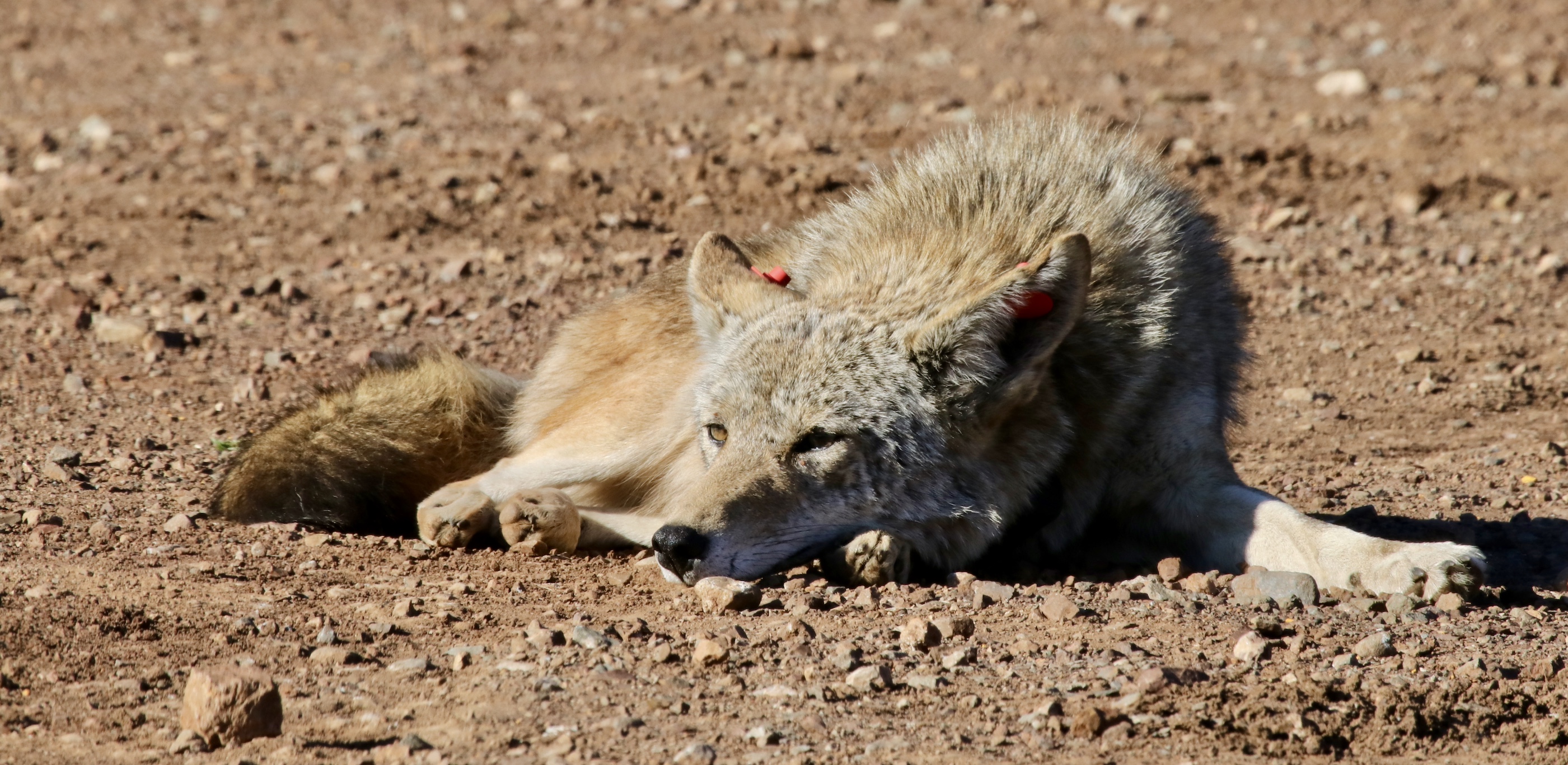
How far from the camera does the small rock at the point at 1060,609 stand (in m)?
4.13

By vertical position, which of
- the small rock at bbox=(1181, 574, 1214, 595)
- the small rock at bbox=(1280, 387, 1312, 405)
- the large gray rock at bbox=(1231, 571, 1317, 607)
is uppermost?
the large gray rock at bbox=(1231, 571, 1317, 607)

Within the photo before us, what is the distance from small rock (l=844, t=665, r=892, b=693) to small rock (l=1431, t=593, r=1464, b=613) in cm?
178

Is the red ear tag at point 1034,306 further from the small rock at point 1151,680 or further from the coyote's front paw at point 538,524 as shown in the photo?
the coyote's front paw at point 538,524

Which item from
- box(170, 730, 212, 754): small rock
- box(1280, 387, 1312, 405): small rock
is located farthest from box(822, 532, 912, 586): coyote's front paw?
box(1280, 387, 1312, 405): small rock

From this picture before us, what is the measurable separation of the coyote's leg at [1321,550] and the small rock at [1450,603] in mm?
26

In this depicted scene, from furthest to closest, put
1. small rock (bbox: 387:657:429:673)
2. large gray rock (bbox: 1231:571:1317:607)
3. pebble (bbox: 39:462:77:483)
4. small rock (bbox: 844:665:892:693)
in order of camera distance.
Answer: pebble (bbox: 39:462:77:483) < large gray rock (bbox: 1231:571:1317:607) < small rock (bbox: 387:657:429:673) < small rock (bbox: 844:665:892:693)

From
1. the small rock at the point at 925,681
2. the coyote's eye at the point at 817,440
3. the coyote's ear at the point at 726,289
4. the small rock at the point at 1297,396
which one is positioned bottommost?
the small rock at the point at 1297,396

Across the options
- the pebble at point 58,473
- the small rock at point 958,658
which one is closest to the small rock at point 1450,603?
the small rock at point 958,658

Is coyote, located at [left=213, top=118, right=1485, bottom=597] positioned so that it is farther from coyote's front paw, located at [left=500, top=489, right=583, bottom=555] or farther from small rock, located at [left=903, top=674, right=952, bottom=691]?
small rock, located at [left=903, top=674, right=952, bottom=691]

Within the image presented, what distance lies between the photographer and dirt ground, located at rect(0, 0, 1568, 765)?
347 centimetres

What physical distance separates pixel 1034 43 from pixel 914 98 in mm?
2556

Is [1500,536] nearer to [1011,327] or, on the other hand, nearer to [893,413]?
[1011,327]

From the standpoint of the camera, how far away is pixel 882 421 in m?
4.64

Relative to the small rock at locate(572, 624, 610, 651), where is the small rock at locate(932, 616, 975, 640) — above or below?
below
